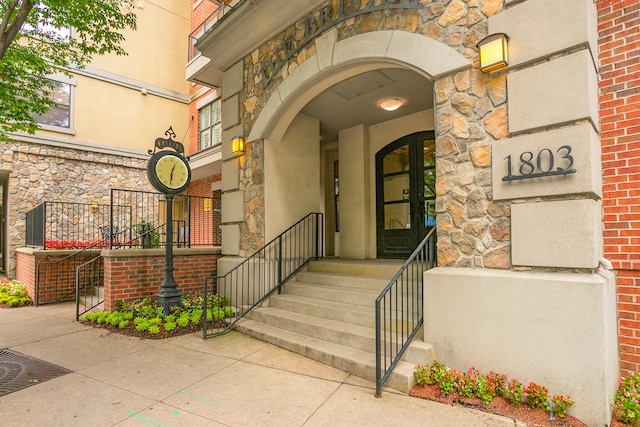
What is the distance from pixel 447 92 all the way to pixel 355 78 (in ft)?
5.89

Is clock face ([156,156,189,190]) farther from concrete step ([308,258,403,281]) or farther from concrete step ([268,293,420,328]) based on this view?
concrete step ([308,258,403,281])

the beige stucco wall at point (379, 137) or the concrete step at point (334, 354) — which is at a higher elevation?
the beige stucco wall at point (379, 137)

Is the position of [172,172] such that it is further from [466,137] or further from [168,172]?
[466,137]

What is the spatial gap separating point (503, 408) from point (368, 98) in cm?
456

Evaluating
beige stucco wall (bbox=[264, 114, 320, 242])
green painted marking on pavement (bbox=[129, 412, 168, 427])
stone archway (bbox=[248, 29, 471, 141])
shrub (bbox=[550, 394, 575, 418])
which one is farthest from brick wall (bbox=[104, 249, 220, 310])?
shrub (bbox=[550, 394, 575, 418])

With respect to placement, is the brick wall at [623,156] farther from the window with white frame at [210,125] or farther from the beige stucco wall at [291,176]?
the window with white frame at [210,125]

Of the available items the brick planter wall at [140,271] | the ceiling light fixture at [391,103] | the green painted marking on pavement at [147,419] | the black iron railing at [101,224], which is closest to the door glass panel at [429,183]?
the ceiling light fixture at [391,103]

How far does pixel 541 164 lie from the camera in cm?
288

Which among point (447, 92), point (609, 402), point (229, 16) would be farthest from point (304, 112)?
point (609, 402)

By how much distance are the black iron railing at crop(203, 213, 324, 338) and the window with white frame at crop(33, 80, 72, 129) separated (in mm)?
8514

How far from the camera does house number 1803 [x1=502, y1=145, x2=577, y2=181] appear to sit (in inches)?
108

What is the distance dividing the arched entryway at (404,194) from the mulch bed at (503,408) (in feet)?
10.7

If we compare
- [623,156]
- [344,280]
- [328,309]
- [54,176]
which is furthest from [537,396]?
[54,176]

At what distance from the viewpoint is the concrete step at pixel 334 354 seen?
3.13 meters
